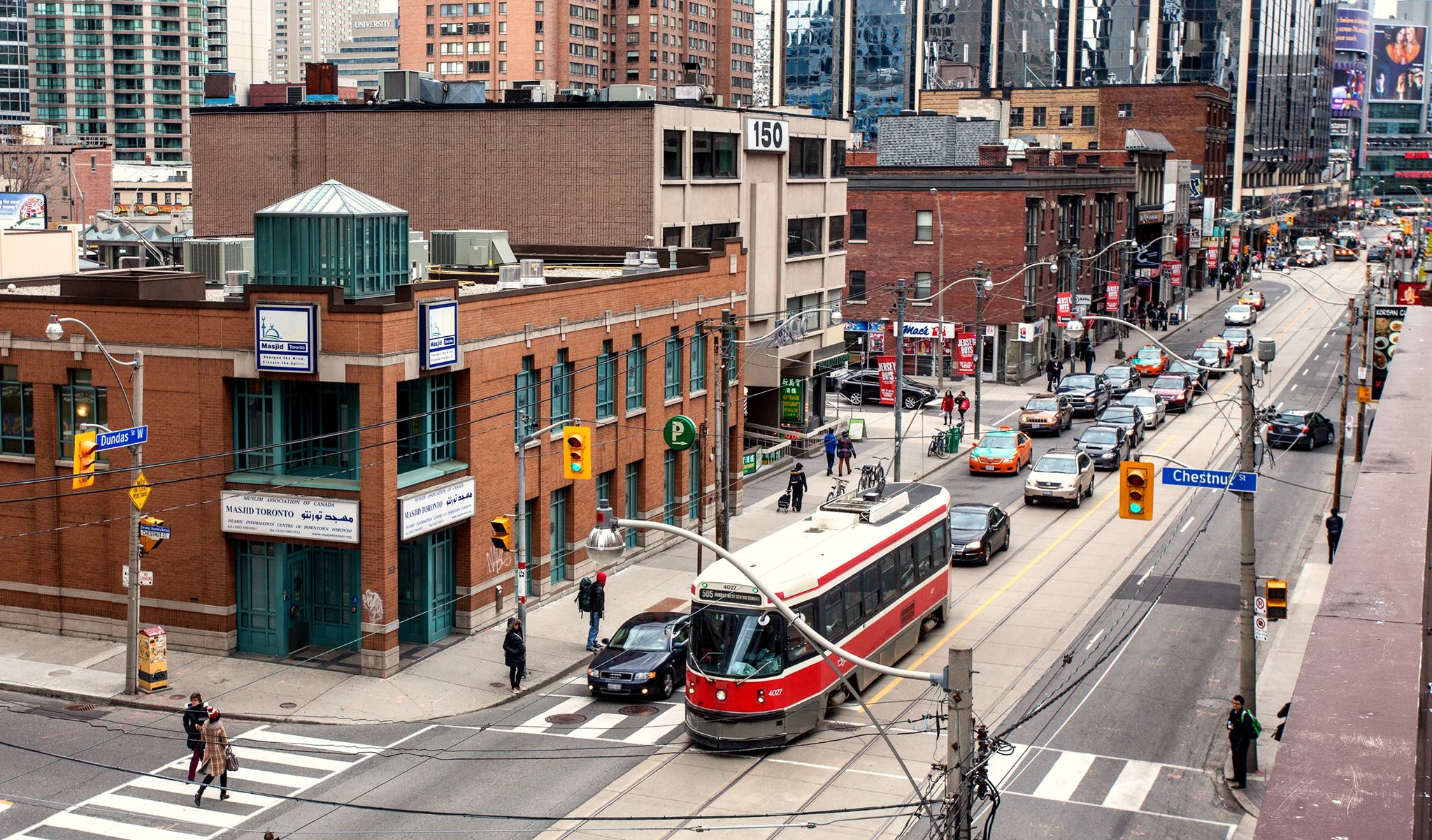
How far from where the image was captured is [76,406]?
34688mm

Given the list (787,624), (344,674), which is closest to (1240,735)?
(787,624)

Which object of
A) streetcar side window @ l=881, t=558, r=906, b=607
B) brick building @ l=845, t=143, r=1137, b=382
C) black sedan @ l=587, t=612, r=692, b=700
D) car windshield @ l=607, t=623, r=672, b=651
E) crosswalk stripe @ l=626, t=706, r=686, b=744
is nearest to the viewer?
crosswalk stripe @ l=626, t=706, r=686, b=744

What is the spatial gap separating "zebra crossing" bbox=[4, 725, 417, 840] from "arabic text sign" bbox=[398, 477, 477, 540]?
18.5 feet

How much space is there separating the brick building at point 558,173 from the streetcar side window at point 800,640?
23555mm

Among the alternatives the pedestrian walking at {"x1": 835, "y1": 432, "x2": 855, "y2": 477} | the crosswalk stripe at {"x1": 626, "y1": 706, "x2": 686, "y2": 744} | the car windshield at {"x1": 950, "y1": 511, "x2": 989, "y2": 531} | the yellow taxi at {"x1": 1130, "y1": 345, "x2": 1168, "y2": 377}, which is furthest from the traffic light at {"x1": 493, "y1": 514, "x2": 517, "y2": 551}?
the yellow taxi at {"x1": 1130, "y1": 345, "x2": 1168, "y2": 377}

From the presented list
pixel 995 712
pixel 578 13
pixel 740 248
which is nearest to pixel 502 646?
pixel 995 712

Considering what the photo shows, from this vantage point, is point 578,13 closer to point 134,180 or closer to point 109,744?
point 134,180

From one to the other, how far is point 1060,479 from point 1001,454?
264 inches

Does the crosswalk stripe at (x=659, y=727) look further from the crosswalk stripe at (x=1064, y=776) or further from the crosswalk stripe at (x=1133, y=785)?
the crosswalk stripe at (x=1133, y=785)

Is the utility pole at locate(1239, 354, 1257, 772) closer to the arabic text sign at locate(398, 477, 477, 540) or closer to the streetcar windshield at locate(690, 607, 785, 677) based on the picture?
the streetcar windshield at locate(690, 607, 785, 677)

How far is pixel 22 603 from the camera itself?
35844 millimetres

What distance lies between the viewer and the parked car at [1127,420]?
198 feet

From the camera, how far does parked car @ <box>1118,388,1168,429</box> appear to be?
217 feet

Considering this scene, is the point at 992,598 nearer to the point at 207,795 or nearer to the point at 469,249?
the point at 469,249
